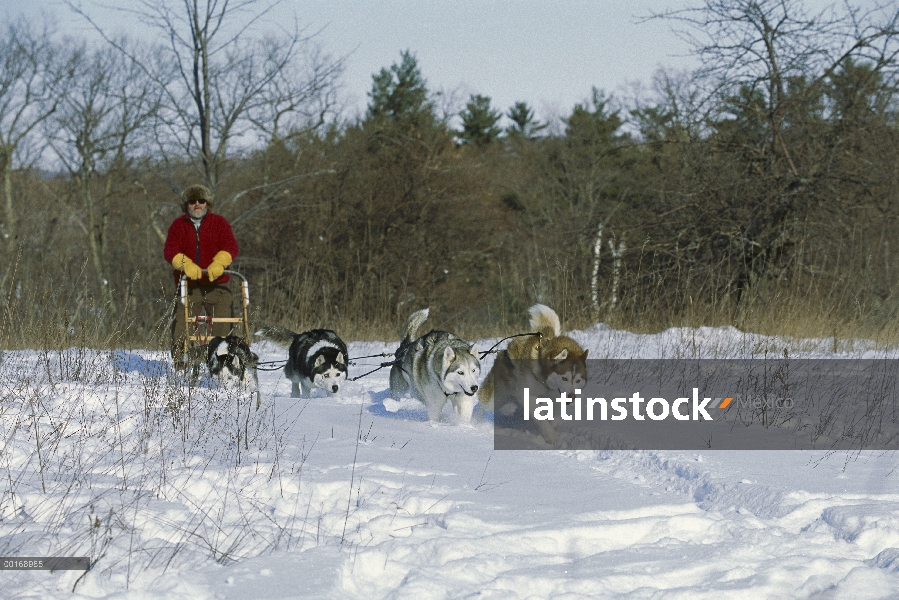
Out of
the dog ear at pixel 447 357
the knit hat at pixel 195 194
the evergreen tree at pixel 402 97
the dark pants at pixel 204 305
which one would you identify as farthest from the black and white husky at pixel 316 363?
the evergreen tree at pixel 402 97

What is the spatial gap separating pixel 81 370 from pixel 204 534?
4.10 metres

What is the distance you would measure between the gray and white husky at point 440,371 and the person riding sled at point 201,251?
1897 mm

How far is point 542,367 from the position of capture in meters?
5.91

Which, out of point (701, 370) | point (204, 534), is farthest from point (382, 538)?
point (701, 370)

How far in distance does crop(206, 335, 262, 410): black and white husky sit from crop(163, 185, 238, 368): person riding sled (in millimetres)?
319

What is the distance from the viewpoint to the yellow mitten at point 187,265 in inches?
278

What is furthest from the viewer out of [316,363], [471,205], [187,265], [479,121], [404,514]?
[479,121]

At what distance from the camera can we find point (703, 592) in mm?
2787

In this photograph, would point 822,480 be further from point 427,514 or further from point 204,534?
point 204,534

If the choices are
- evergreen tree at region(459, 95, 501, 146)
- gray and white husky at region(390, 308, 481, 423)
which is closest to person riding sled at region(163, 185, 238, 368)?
gray and white husky at region(390, 308, 481, 423)

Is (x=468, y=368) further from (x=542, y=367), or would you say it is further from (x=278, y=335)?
(x=278, y=335)

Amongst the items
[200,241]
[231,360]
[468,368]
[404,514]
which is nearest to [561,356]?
[468,368]

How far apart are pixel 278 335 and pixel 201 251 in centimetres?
115

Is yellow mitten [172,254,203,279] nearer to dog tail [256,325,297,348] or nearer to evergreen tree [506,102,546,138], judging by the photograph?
dog tail [256,325,297,348]
